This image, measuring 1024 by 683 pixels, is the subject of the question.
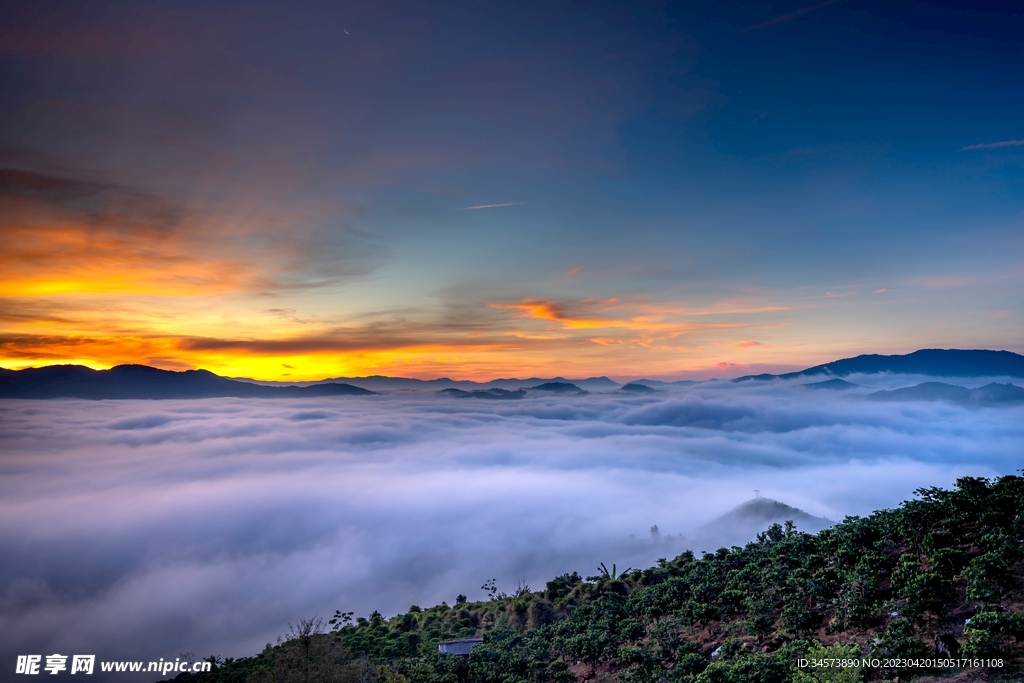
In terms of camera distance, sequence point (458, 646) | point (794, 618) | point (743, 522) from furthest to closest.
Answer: point (743, 522)
point (458, 646)
point (794, 618)

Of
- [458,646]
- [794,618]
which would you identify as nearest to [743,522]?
[458,646]

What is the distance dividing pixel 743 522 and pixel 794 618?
160m

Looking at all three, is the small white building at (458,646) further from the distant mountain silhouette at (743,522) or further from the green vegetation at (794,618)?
the distant mountain silhouette at (743,522)

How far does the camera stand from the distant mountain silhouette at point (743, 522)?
5778 inches

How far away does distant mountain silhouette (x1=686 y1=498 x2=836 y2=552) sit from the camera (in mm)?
146762

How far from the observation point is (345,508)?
178m

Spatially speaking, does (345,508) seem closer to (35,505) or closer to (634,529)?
(35,505)

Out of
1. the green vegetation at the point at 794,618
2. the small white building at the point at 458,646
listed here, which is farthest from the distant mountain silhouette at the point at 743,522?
the green vegetation at the point at 794,618

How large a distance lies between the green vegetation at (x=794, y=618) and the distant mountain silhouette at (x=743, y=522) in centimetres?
12692

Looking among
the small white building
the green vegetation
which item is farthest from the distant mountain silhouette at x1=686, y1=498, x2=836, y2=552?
the green vegetation

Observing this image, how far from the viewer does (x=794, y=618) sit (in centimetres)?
2019

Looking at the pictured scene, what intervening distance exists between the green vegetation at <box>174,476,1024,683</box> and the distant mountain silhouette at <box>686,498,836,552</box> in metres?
127

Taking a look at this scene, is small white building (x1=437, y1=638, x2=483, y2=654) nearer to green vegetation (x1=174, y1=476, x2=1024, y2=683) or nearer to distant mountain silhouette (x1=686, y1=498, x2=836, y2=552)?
green vegetation (x1=174, y1=476, x2=1024, y2=683)

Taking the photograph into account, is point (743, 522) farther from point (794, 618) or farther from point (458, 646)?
point (794, 618)
